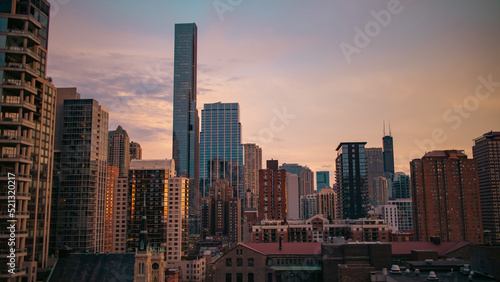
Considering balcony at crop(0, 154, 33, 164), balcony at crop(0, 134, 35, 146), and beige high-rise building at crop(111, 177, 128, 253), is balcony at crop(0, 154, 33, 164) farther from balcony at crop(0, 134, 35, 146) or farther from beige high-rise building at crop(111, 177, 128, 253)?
beige high-rise building at crop(111, 177, 128, 253)

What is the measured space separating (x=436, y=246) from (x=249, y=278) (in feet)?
127

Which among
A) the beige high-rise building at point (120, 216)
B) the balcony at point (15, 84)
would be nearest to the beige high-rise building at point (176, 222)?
the beige high-rise building at point (120, 216)

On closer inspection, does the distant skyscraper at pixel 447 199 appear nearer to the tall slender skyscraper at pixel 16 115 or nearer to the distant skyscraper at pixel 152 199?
the distant skyscraper at pixel 152 199

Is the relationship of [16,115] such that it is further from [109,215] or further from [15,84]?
[109,215]

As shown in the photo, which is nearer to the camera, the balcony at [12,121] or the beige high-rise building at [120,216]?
the balcony at [12,121]

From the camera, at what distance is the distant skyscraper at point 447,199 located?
16875 centimetres

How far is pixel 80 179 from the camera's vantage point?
134 metres

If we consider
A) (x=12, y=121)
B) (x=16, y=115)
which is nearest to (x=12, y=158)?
(x=12, y=121)

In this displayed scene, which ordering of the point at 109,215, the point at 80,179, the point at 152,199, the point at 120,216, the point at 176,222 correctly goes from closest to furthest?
the point at 80,179, the point at 109,215, the point at 176,222, the point at 152,199, the point at 120,216

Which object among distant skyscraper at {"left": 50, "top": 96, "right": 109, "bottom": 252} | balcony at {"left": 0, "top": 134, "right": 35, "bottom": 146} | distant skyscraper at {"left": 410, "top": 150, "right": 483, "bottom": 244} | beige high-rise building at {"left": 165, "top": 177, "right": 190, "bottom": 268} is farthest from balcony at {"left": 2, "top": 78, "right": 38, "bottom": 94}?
distant skyscraper at {"left": 410, "top": 150, "right": 483, "bottom": 244}

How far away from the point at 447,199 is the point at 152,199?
11913 cm

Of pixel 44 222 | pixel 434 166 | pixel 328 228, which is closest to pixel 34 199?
pixel 44 222

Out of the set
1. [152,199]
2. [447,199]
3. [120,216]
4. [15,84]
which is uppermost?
[15,84]

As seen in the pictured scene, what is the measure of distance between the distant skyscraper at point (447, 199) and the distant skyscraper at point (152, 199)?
322 feet
